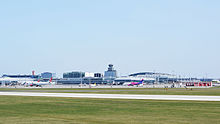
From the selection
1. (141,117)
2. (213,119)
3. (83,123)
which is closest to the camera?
(83,123)

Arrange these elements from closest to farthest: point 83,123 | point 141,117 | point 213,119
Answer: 1. point 83,123
2. point 213,119
3. point 141,117

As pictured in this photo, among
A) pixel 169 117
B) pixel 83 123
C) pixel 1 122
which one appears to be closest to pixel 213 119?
pixel 169 117

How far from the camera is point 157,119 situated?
72.2 ft

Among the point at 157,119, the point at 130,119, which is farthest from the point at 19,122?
the point at 157,119

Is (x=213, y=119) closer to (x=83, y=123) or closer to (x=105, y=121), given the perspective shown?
(x=105, y=121)

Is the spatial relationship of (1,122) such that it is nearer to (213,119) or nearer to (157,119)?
(157,119)

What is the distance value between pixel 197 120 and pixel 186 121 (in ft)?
3.26

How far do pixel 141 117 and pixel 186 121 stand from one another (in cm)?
365

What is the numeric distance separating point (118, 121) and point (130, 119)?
4.22 feet

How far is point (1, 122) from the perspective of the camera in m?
20.7

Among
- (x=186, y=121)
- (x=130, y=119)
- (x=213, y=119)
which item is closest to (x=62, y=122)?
(x=130, y=119)

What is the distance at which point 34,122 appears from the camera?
20891 mm

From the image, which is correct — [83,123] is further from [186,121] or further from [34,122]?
[186,121]

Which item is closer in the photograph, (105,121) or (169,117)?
(105,121)
